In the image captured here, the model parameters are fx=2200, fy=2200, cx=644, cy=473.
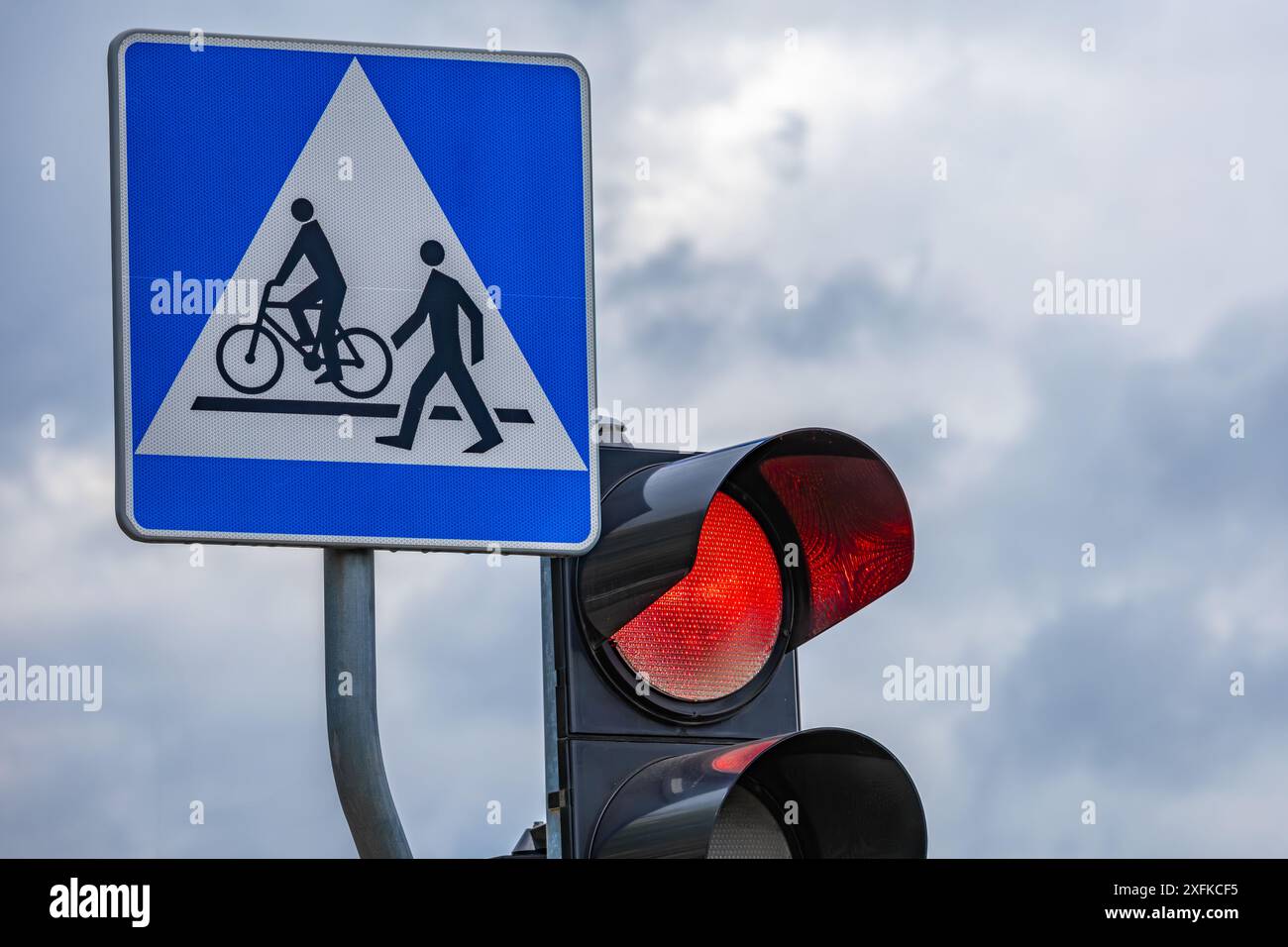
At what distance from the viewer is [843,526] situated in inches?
171

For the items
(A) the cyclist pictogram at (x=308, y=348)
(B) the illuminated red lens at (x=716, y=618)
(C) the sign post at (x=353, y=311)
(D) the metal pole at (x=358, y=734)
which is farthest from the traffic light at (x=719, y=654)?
(A) the cyclist pictogram at (x=308, y=348)

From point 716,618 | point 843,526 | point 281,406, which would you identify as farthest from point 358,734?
point 843,526

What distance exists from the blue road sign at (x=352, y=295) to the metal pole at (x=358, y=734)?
0.15m

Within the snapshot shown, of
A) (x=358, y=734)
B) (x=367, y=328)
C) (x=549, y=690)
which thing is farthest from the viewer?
(x=549, y=690)

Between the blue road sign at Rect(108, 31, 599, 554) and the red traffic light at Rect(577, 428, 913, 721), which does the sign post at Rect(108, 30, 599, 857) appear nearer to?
the blue road sign at Rect(108, 31, 599, 554)

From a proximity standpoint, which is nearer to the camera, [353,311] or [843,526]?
[353,311]

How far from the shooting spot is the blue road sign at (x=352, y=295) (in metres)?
3.25

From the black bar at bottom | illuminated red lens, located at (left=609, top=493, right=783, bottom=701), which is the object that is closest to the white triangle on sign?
the black bar at bottom

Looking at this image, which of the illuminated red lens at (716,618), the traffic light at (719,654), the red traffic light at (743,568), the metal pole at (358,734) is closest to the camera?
the metal pole at (358,734)

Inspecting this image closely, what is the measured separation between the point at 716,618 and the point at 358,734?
4.21ft

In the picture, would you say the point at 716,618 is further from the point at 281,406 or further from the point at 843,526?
the point at 281,406

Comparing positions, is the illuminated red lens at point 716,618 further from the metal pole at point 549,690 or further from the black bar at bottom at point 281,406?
the black bar at bottom at point 281,406
